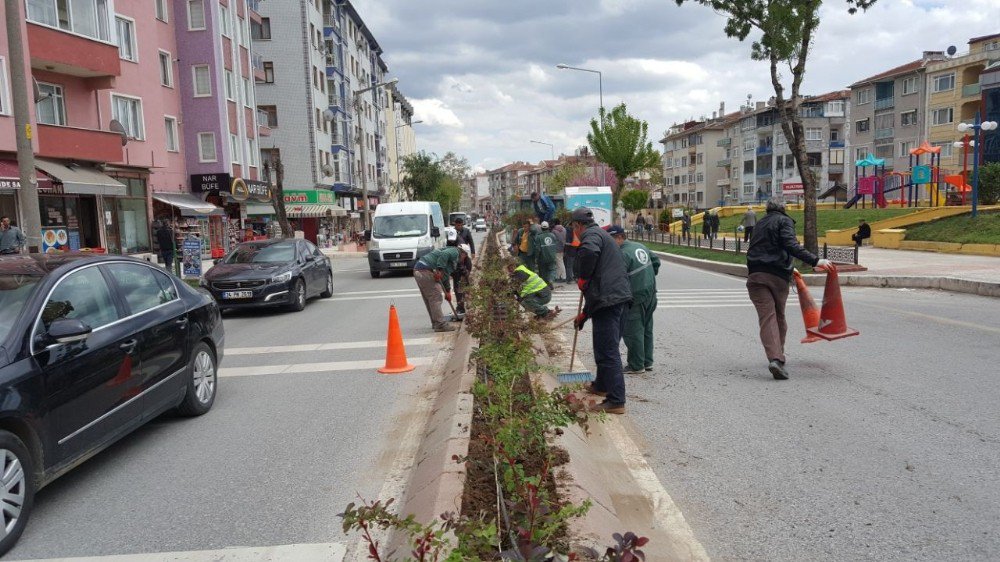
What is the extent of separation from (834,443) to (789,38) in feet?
55.9

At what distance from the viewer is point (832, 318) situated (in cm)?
Result: 768

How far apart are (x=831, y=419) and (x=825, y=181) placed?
236ft

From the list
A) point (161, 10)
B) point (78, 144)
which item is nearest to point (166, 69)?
point (161, 10)

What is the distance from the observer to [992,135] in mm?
36562

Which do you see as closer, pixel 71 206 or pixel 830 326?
pixel 830 326

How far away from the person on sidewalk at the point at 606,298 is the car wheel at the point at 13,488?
4121 millimetres

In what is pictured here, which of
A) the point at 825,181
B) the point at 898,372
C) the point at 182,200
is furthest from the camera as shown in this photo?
the point at 825,181

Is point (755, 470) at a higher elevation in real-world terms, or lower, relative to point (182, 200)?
lower

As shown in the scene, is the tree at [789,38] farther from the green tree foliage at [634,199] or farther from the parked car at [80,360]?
the green tree foliage at [634,199]

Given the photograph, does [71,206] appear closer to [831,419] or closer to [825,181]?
[831,419]

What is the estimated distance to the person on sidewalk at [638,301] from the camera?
7570mm

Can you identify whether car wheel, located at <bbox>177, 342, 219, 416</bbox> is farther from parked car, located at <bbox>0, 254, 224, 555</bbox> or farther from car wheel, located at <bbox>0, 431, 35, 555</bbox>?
car wheel, located at <bbox>0, 431, 35, 555</bbox>

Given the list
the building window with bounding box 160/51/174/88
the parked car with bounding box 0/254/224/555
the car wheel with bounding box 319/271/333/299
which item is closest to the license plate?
the car wheel with bounding box 319/271/333/299

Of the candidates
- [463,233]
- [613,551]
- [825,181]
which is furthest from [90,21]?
[825,181]
